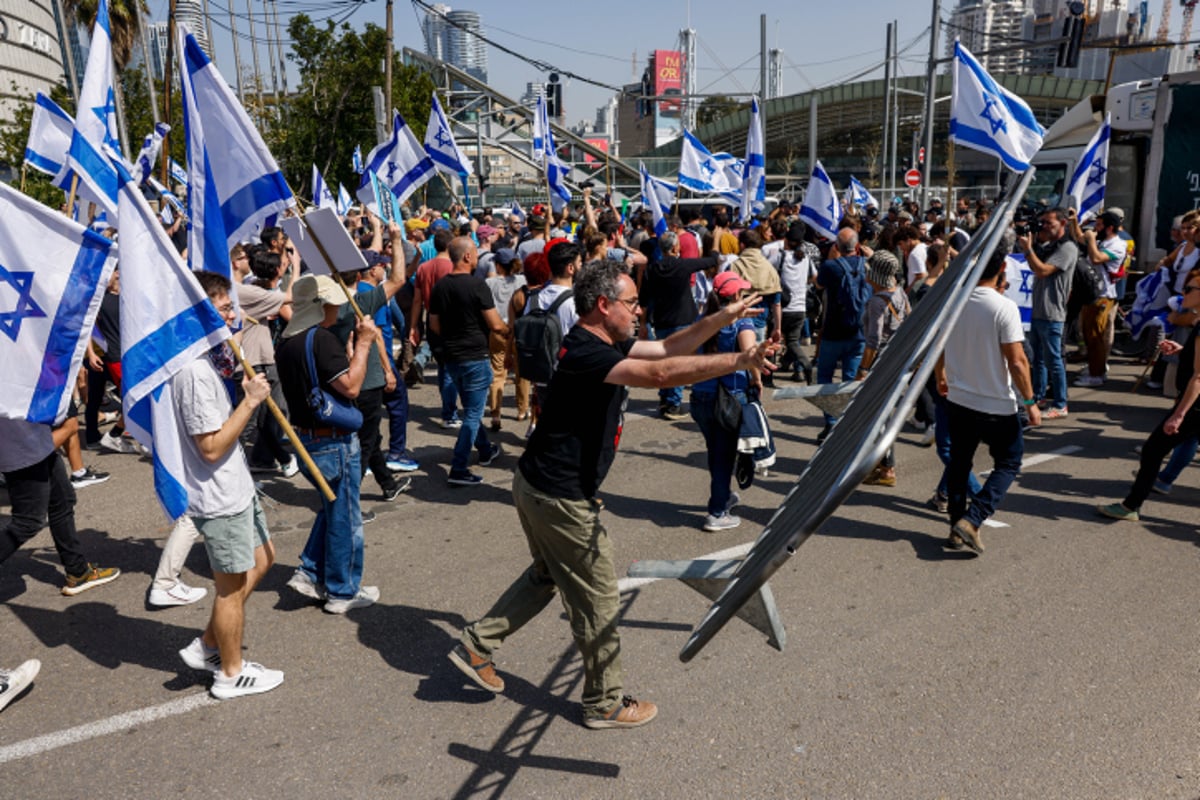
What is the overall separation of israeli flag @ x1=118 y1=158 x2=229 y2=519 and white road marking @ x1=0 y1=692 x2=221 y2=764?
98 centimetres

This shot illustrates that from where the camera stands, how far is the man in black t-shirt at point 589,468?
3344 mm

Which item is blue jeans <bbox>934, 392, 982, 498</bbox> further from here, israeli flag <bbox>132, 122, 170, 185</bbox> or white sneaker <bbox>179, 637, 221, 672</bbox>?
israeli flag <bbox>132, 122, 170, 185</bbox>

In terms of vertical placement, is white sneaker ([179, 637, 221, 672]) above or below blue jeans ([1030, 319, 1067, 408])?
below

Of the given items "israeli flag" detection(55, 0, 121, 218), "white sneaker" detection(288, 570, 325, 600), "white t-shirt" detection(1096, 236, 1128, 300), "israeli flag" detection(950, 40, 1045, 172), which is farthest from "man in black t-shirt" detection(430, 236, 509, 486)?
"white t-shirt" detection(1096, 236, 1128, 300)

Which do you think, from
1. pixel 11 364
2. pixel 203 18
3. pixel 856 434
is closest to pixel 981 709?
pixel 856 434

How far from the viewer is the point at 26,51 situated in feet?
173

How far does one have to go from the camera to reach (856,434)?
5.69ft

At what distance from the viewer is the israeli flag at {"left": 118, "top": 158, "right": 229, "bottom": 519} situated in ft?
11.0

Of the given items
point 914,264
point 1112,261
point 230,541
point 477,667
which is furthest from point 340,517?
point 1112,261

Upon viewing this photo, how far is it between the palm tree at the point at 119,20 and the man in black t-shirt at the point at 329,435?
2697cm

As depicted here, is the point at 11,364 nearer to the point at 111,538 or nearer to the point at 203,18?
the point at 111,538

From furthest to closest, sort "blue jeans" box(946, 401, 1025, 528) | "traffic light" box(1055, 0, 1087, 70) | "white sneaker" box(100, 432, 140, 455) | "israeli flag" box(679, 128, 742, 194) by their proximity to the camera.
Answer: "traffic light" box(1055, 0, 1087, 70), "israeli flag" box(679, 128, 742, 194), "white sneaker" box(100, 432, 140, 455), "blue jeans" box(946, 401, 1025, 528)

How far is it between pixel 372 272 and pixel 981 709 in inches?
213

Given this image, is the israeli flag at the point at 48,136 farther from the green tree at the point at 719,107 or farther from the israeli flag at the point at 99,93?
the green tree at the point at 719,107
